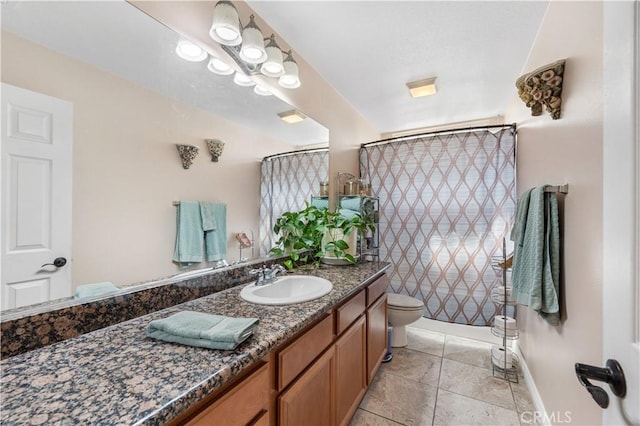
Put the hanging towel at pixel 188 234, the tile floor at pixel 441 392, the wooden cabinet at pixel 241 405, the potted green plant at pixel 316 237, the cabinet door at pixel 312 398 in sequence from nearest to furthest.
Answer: the wooden cabinet at pixel 241 405, the cabinet door at pixel 312 398, the hanging towel at pixel 188 234, the tile floor at pixel 441 392, the potted green plant at pixel 316 237

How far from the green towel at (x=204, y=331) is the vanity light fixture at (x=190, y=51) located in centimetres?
113

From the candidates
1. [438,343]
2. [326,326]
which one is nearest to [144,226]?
[326,326]

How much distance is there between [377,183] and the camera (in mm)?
2807

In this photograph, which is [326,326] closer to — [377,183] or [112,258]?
[112,258]

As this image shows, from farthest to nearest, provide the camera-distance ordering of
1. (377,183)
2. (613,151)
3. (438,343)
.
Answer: (377,183)
(438,343)
(613,151)

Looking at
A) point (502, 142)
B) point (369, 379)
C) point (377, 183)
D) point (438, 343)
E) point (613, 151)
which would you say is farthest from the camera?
point (377, 183)

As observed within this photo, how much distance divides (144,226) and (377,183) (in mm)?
2245

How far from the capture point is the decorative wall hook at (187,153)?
115 cm

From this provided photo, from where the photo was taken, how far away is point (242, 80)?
1481mm

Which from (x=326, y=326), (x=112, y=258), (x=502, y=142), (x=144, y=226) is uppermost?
(x=502, y=142)

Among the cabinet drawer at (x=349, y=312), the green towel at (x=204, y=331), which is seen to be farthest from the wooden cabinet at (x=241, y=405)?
the cabinet drawer at (x=349, y=312)

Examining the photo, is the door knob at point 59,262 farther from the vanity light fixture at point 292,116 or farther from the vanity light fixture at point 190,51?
the vanity light fixture at point 292,116

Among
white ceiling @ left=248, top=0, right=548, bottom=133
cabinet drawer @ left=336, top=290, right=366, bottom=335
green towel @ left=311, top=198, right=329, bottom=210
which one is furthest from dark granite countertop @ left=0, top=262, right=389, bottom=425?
white ceiling @ left=248, top=0, right=548, bottom=133

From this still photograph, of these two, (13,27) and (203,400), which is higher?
(13,27)
